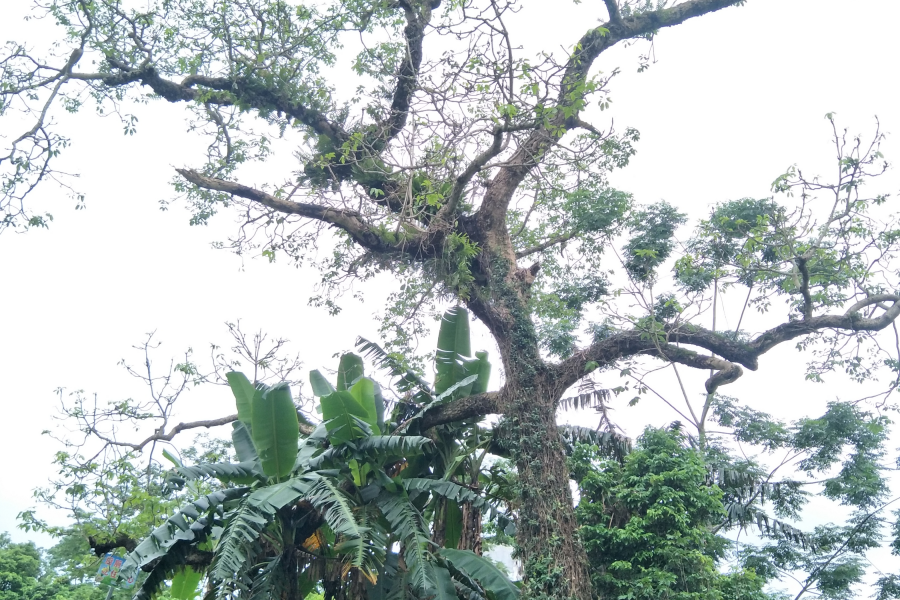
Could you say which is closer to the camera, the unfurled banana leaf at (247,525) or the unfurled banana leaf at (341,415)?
the unfurled banana leaf at (247,525)

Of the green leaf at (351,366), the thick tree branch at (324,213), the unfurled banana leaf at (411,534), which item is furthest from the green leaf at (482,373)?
the unfurled banana leaf at (411,534)

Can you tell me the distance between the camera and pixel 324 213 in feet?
32.5

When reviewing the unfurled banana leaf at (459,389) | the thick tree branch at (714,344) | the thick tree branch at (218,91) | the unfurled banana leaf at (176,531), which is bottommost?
the unfurled banana leaf at (176,531)

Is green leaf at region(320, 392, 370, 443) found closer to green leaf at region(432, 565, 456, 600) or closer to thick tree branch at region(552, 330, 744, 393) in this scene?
green leaf at region(432, 565, 456, 600)

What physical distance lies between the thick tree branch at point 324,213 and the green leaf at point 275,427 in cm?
325

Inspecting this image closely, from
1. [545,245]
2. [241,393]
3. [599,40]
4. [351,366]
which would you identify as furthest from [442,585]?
[599,40]

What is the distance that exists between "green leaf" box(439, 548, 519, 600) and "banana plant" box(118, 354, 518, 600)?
0.01m

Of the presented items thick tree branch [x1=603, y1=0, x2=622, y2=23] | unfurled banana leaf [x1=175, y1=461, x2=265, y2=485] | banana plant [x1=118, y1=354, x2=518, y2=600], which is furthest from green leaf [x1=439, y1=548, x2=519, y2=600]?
thick tree branch [x1=603, y1=0, x2=622, y2=23]

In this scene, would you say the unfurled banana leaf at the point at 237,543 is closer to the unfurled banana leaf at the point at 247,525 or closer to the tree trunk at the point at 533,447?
the unfurled banana leaf at the point at 247,525

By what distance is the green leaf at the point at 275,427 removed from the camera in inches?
281

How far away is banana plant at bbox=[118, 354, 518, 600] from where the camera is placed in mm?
6465

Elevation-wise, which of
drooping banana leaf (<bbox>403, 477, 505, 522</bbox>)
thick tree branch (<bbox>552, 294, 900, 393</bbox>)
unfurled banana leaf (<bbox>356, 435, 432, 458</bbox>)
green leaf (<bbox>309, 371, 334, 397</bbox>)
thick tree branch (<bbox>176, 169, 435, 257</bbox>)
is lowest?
drooping banana leaf (<bbox>403, 477, 505, 522</bbox>)

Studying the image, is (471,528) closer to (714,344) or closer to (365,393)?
(365,393)

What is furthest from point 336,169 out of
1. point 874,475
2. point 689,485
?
point 874,475
